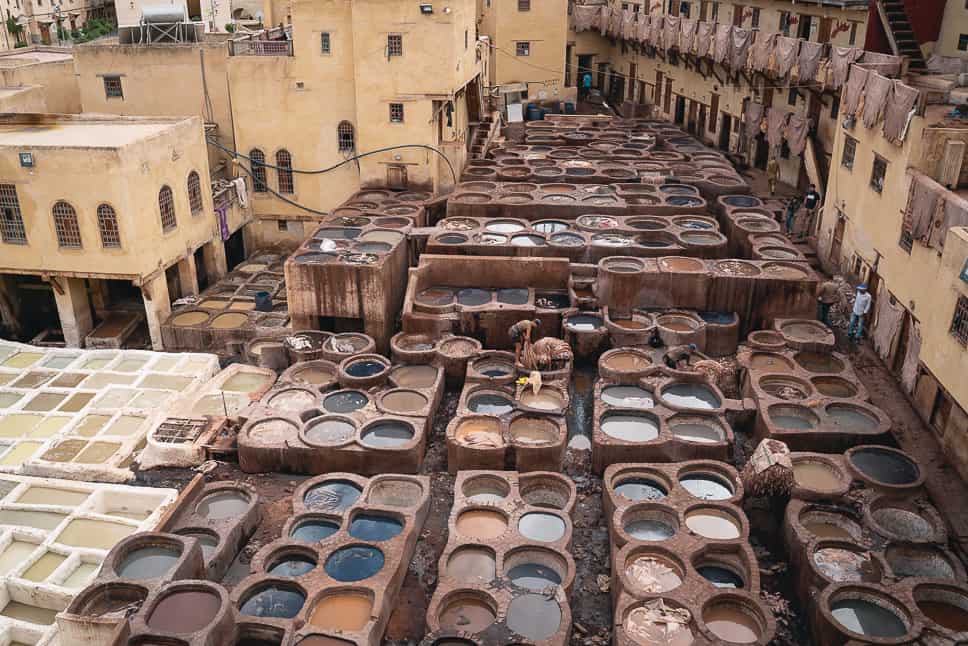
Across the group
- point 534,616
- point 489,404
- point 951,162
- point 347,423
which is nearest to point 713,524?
point 534,616

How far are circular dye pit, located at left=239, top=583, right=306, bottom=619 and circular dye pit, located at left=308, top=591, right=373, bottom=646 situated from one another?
0.47 m

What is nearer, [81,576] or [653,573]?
[653,573]

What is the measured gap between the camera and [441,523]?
17.5m

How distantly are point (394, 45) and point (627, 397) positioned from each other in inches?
627

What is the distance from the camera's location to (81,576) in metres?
15.7

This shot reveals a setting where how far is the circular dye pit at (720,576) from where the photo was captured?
15.0 meters

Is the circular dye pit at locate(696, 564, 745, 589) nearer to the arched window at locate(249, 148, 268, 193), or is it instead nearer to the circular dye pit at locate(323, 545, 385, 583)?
the circular dye pit at locate(323, 545, 385, 583)

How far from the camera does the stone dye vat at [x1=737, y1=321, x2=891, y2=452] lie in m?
18.4

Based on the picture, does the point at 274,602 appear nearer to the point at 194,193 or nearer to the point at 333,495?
the point at 333,495

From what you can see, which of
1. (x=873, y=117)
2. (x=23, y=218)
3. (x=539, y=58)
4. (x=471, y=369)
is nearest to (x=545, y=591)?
(x=471, y=369)

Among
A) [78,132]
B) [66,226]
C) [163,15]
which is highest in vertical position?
[163,15]

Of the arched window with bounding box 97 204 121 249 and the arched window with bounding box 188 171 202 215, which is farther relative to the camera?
the arched window with bounding box 188 171 202 215

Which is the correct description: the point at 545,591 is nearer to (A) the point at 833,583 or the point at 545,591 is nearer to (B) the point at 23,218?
(A) the point at 833,583

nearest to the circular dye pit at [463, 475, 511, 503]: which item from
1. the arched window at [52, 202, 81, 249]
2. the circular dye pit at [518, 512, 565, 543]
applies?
the circular dye pit at [518, 512, 565, 543]
